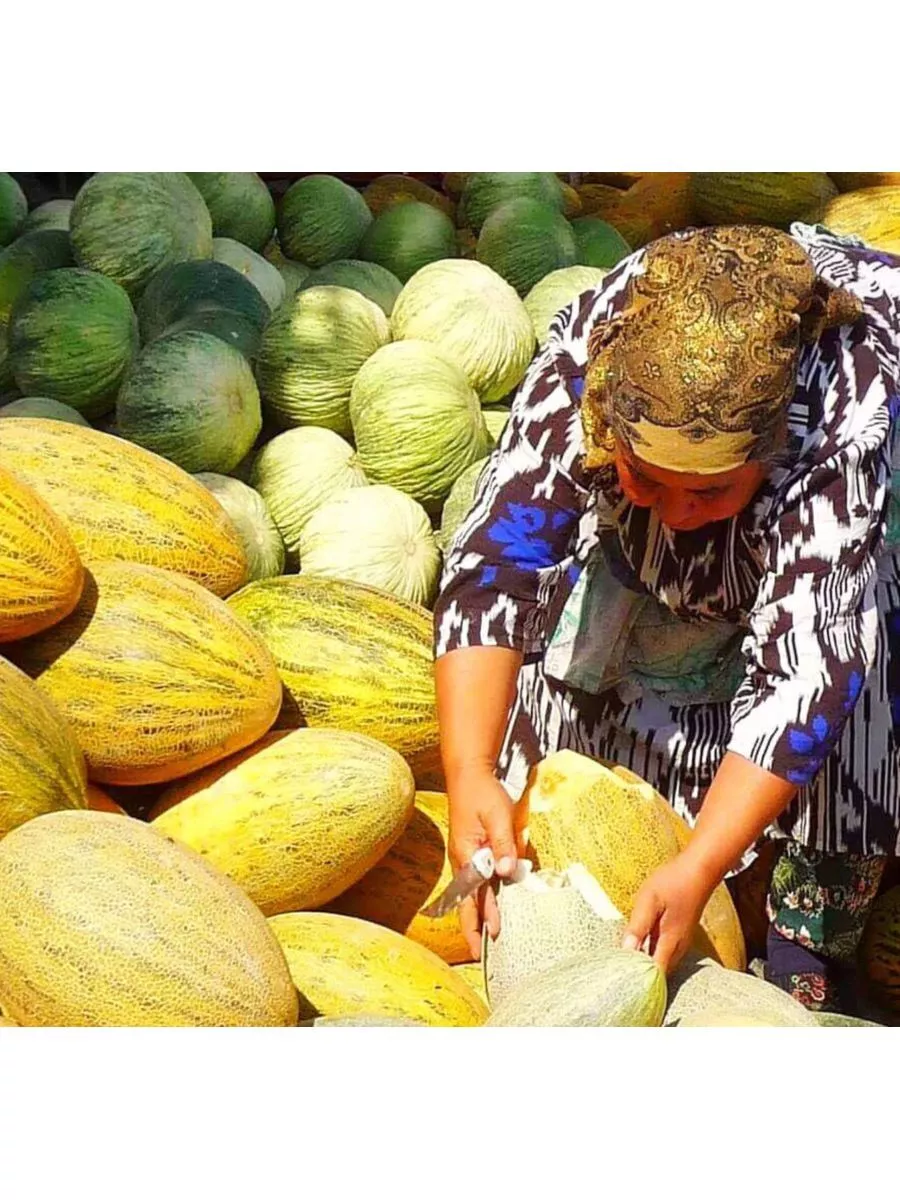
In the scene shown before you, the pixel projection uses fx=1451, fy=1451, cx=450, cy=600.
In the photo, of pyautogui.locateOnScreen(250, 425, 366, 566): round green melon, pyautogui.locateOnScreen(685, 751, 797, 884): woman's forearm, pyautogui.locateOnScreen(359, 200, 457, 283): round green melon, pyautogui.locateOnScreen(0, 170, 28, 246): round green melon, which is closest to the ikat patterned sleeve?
pyautogui.locateOnScreen(685, 751, 797, 884): woman's forearm

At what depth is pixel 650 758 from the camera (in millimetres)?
2664

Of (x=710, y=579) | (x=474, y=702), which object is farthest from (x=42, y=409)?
(x=710, y=579)

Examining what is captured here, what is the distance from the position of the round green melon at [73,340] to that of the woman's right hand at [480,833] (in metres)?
2.23

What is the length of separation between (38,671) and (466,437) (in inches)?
73.4

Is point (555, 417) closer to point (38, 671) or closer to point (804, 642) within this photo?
point (804, 642)

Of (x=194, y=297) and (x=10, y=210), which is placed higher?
(x=10, y=210)

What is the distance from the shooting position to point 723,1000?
191 centimetres

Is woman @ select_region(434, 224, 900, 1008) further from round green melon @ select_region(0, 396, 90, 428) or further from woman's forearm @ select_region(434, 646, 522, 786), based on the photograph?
round green melon @ select_region(0, 396, 90, 428)

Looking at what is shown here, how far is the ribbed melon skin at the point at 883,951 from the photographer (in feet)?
9.16

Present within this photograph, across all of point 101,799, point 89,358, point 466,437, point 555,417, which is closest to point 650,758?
point 555,417

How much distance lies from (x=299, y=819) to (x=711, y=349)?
957 mm

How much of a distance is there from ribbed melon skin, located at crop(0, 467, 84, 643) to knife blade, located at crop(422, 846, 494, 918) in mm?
752

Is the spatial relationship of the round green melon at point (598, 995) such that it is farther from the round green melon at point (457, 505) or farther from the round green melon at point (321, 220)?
the round green melon at point (321, 220)

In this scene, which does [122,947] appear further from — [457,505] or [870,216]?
[870,216]
